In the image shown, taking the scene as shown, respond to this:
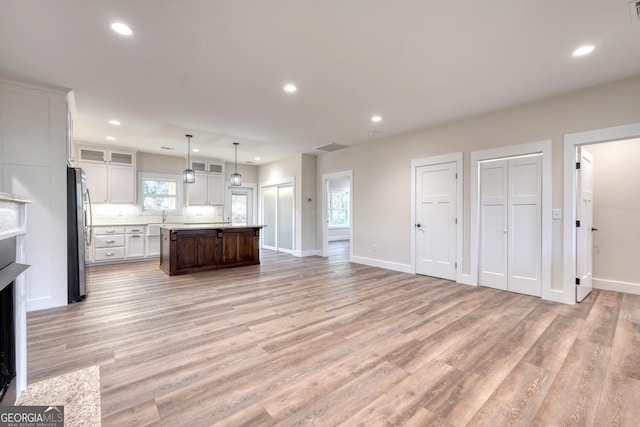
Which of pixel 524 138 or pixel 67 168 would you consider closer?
pixel 67 168

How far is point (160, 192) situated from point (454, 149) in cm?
712

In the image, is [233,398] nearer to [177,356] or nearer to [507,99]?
[177,356]

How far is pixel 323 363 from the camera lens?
223cm

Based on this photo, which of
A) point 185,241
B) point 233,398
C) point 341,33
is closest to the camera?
point 233,398

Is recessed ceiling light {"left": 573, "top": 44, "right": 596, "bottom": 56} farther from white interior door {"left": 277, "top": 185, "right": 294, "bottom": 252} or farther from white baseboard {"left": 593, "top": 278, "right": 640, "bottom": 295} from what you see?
white interior door {"left": 277, "top": 185, "right": 294, "bottom": 252}

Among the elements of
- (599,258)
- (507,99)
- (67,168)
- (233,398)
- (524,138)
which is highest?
(507,99)

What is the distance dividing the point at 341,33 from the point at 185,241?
4.56m

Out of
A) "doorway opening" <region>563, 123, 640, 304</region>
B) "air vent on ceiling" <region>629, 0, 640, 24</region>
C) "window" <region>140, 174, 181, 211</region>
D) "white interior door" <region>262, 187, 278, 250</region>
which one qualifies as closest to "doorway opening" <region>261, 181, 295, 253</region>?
"white interior door" <region>262, 187, 278, 250</region>

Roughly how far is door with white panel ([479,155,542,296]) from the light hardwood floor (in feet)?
1.10

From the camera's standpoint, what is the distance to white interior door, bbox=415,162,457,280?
4.84 metres

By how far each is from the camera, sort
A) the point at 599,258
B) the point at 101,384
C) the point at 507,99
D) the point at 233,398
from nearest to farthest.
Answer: the point at 233,398 < the point at 101,384 < the point at 507,99 < the point at 599,258

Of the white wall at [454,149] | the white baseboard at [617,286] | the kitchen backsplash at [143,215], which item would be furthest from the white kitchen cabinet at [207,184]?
the white baseboard at [617,286]

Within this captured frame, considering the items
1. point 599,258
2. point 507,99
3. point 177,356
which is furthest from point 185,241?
point 599,258

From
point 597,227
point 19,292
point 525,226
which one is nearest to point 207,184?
point 19,292
